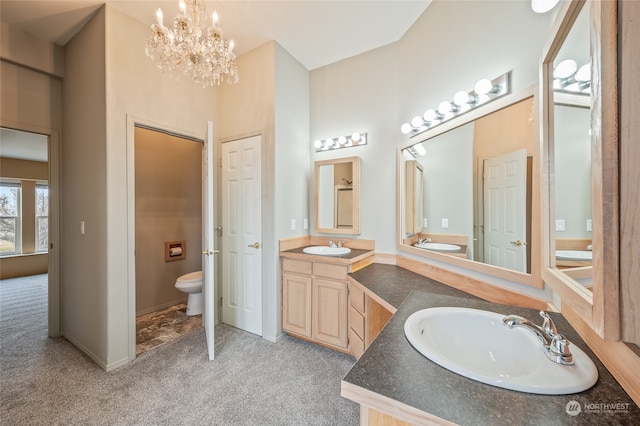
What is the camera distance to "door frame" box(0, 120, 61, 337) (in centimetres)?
244

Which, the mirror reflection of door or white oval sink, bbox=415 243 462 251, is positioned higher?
the mirror reflection of door

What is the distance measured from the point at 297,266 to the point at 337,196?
2.94ft

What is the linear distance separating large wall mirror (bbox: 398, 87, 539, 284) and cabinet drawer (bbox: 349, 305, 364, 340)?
0.72 m

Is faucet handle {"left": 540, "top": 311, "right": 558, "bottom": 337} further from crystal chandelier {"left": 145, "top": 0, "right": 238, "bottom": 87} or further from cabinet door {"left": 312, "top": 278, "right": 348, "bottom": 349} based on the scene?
crystal chandelier {"left": 145, "top": 0, "right": 238, "bottom": 87}

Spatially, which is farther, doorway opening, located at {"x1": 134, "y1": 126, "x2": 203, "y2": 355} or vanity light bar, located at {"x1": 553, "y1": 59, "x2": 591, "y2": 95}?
doorway opening, located at {"x1": 134, "y1": 126, "x2": 203, "y2": 355}

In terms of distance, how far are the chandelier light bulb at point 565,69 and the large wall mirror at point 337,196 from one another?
172 cm

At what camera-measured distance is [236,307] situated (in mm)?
2697

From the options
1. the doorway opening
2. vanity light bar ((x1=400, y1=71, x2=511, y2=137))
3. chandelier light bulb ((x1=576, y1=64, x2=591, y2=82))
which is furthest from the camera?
the doorway opening

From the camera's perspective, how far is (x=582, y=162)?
0.78 meters

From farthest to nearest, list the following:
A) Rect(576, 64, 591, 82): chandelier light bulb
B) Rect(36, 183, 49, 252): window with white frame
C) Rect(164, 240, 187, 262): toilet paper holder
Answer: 1. Rect(36, 183, 49, 252): window with white frame
2. Rect(164, 240, 187, 262): toilet paper holder
3. Rect(576, 64, 591, 82): chandelier light bulb

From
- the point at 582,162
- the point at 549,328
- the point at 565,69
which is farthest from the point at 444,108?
the point at 549,328

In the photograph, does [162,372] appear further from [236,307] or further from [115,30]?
[115,30]

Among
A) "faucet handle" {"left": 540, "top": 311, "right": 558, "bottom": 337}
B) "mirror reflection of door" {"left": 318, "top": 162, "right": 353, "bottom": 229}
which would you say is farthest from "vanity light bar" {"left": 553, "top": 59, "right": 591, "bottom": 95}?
"mirror reflection of door" {"left": 318, "top": 162, "right": 353, "bottom": 229}

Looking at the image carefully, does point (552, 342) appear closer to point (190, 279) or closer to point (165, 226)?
point (190, 279)
